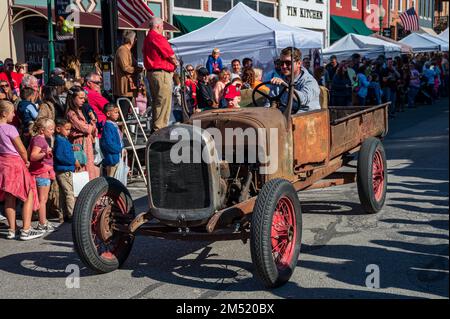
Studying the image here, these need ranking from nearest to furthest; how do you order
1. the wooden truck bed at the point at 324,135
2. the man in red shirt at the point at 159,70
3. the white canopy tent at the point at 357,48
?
the wooden truck bed at the point at 324,135
the man in red shirt at the point at 159,70
the white canopy tent at the point at 357,48

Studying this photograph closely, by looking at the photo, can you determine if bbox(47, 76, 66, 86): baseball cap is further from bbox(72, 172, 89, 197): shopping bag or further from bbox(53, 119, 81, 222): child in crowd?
bbox(72, 172, 89, 197): shopping bag

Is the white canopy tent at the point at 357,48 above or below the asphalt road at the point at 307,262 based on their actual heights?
above

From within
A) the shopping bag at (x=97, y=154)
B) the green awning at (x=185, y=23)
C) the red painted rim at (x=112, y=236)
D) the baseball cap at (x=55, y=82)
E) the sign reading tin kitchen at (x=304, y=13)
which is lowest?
the red painted rim at (x=112, y=236)

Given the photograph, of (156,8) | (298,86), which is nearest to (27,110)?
(298,86)

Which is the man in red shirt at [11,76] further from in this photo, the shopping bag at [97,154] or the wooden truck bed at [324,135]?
the wooden truck bed at [324,135]

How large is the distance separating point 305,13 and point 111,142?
83.2 ft

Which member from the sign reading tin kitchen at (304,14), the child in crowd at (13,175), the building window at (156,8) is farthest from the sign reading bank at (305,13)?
the child in crowd at (13,175)

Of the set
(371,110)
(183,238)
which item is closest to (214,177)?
(183,238)

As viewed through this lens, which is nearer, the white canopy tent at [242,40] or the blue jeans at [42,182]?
the blue jeans at [42,182]

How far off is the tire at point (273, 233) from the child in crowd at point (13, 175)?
294 cm

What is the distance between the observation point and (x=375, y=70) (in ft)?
62.7

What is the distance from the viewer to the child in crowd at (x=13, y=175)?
6.41 m

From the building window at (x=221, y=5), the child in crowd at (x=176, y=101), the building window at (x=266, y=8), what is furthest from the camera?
the building window at (x=266, y=8)

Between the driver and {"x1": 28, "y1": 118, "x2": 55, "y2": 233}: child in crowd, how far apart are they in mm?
2435
